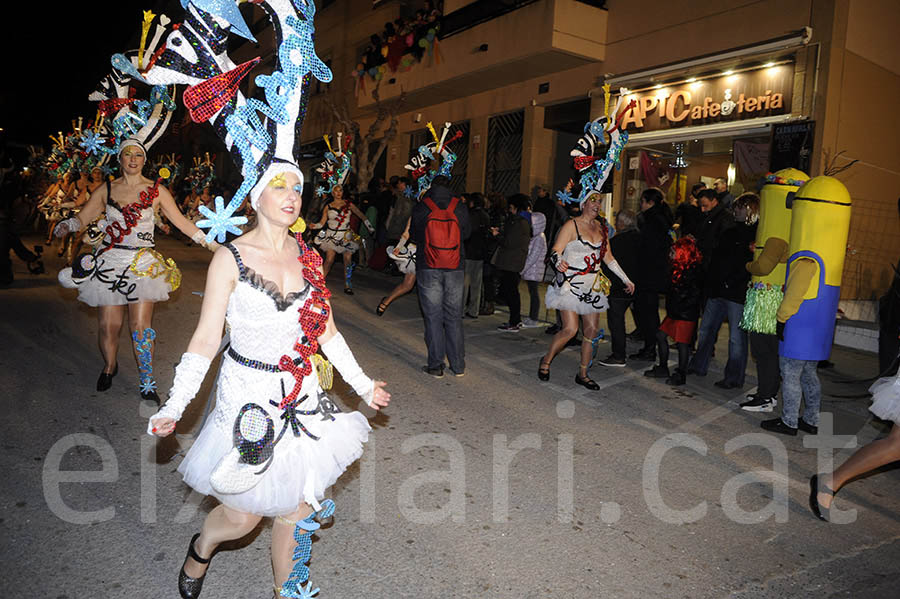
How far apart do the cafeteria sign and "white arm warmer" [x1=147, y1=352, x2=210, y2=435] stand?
40.1 ft

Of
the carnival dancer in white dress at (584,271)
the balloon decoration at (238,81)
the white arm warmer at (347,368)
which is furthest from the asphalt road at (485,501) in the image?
the balloon decoration at (238,81)

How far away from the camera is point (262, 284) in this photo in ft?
9.23

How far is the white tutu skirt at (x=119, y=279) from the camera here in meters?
5.65

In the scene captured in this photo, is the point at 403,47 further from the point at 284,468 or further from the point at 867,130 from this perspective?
the point at 284,468

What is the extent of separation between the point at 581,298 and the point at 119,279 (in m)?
4.29

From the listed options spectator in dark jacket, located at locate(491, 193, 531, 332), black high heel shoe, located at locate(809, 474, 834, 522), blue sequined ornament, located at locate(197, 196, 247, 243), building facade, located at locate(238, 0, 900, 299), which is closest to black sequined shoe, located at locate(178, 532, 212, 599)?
blue sequined ornament, located at locate(197, 196, 247, 243)

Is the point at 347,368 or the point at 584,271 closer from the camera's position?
the point at 347,368

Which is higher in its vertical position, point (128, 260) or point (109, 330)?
point (128, 260)

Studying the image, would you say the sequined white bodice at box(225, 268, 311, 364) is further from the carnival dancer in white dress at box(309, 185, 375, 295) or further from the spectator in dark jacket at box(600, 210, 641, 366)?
the carnival dancer in white dress at box(309, 185, 375, 295)

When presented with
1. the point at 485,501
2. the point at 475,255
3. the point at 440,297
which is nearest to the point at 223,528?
the point at 485,501

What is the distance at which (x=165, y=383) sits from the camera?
20.7 ft

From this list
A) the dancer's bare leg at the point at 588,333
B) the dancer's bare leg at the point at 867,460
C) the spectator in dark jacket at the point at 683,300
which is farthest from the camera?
the spectator in dark jacket at the point at 683,300

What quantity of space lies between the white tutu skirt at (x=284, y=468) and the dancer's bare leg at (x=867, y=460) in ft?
10.7

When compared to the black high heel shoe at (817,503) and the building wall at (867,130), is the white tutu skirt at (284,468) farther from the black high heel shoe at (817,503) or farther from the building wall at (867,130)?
the building wall at (867,130)
